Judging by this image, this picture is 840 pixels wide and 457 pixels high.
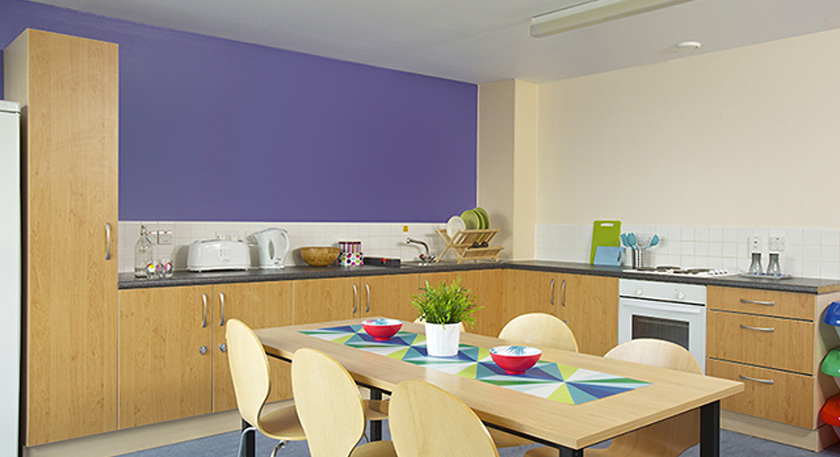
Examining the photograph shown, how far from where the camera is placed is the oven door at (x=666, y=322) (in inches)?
163

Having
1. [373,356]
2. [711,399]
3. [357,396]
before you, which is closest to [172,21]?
[373,356]

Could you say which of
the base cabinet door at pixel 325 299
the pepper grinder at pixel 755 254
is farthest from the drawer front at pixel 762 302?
the base cabinet door at pixel 325 299

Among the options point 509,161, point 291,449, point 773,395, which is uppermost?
point 509,161

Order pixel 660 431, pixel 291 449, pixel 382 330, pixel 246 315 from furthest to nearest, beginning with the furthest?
1. pixel 246 315
2. pixel 291 449
3. pixel 382 330
4. pixel 660 431

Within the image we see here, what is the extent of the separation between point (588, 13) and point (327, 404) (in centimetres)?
272

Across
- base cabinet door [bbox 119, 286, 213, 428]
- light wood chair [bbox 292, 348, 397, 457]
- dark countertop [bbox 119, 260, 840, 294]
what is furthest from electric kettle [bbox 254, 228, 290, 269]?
light wood chair [bbox 292, 348, 397, 457]

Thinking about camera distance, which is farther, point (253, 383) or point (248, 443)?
point (248, 443)

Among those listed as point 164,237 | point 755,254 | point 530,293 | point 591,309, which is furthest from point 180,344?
point 755,254

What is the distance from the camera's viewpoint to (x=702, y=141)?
4840 mm

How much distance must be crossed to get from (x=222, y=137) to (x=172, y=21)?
78 cm

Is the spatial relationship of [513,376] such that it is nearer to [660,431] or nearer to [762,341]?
[660,431]

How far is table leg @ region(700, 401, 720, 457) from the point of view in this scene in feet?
6.59

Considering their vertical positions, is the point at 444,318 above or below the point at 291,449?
above

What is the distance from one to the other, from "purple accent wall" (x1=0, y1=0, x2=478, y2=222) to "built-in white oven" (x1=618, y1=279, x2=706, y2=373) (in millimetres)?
1832
